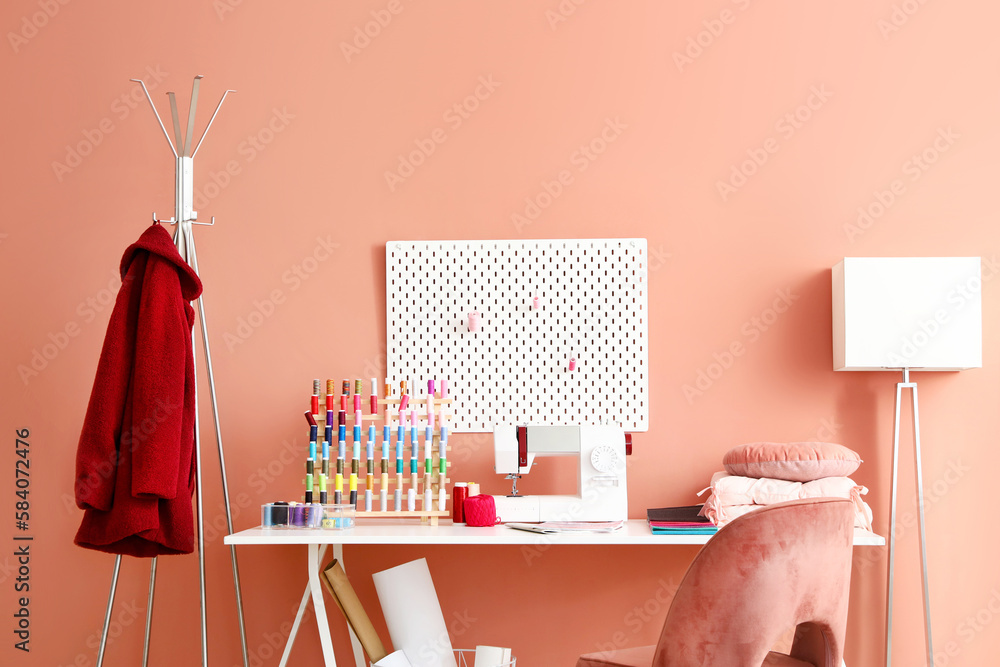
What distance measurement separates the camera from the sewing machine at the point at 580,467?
7.25 feet

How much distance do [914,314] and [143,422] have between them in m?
2.19

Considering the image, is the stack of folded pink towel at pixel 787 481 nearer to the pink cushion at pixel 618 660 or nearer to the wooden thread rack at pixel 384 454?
the pink cushion at pixel 618 660

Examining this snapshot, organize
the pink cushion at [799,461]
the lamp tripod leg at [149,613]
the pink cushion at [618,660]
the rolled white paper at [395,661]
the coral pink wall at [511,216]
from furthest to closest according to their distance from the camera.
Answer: the coral pink wall at [511,216] → the lamp tripod leg at [149,613] → the pink cushion at [799,461] → the rolled white paper at [395,661] → the pink cushion at [618,660]

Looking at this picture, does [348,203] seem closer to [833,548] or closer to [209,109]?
[209,109]

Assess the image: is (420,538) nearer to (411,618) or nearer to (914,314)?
(411,618)

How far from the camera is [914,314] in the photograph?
2.29 m

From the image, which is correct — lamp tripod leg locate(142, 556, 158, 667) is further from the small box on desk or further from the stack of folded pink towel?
the stack of folded pink towel

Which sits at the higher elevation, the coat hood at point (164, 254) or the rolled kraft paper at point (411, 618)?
the coat hood at point (164, 254)

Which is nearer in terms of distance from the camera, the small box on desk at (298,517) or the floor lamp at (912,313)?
the small box on desk at (298,517)

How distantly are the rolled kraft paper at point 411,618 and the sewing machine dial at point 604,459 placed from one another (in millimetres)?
625

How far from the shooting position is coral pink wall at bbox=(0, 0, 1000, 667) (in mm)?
2535

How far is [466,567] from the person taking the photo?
8.41ft

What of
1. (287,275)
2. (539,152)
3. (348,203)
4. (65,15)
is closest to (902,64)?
(539,152)

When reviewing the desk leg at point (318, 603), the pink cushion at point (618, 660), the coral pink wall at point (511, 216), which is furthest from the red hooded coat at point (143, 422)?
the pink cushion at point (618, 660)
